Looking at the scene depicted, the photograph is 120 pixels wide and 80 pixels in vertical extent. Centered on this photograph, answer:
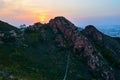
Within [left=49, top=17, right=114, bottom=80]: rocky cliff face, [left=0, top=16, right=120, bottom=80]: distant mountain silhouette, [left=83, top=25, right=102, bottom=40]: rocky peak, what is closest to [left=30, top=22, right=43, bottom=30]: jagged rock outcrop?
[left=0, top=16, right=120, bottom=80]: distant mountain silhouette

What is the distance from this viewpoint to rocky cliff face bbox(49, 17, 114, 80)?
57.3 meters

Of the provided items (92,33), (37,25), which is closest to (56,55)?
(37,25)

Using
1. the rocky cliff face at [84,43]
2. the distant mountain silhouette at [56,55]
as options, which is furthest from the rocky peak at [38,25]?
the rocky cliff face at [84,43]

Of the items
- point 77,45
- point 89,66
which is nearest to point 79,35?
point 77,45

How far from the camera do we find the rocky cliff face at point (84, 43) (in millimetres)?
57312

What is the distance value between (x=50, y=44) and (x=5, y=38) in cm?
867

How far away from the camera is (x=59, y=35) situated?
66938 millimetres

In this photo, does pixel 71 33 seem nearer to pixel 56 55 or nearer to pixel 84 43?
pixel 84 43

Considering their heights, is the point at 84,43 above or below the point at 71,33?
below

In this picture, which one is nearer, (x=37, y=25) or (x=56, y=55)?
(x=56, y=55)

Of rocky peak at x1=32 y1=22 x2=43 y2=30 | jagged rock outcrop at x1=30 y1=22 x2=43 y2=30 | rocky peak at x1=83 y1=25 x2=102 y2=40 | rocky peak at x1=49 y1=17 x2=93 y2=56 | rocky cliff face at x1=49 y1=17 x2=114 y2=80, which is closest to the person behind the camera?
rocky cliff face at x1=49 y1=17 x2=114 y2=80

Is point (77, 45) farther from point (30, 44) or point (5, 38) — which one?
point (5, 38)

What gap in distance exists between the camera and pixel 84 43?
61.9 meters

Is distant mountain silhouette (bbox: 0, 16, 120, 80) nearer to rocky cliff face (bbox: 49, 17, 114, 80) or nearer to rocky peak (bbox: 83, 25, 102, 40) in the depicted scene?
rocky cliff face (bbox: 49, 17, 114, 80)
